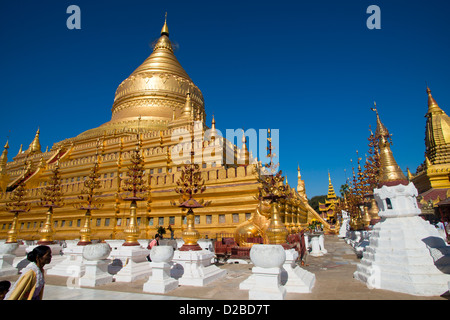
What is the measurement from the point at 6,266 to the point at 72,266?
2.82 m

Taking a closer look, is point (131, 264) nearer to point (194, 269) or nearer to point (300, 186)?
point (194, 269)

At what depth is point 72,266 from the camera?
25.6 ft

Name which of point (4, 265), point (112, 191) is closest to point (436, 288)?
point (4, 265)

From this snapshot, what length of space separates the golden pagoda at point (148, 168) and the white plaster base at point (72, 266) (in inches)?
60.8

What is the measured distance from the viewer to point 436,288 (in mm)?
5531

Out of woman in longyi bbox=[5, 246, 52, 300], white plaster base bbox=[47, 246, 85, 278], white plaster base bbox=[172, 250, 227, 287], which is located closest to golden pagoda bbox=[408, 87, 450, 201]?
white plaster base bbox=[172, 250, 227, 287]

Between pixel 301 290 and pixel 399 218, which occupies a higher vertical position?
pixel 399 218

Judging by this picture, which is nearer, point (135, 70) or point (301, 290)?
point (301, 290)

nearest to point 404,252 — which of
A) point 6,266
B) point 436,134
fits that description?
point 6,266

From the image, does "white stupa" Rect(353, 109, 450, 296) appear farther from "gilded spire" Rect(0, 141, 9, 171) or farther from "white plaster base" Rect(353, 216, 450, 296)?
"gilded spire" Rect(0, 141, 9, 171)

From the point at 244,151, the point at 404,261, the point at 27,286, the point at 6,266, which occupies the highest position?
the point at 244,151

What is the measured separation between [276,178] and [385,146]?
5.13 meters

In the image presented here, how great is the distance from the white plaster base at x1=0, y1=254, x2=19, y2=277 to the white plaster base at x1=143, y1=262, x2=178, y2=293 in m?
5.70
